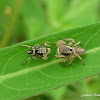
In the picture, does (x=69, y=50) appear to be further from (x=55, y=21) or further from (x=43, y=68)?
(x=55, y=21)

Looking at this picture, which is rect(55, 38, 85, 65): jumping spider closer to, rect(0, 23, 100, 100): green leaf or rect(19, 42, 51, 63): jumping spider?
rect(0, 23, 100, 100): green leaf

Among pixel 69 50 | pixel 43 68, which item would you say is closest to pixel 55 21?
pixel 69 50

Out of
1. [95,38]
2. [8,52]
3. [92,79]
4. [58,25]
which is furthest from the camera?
[92,79]

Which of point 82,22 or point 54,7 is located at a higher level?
point 54,7

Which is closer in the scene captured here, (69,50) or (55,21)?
(69,50)

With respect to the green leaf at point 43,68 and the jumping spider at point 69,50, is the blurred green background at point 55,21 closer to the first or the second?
the jumping spider at point 69,50

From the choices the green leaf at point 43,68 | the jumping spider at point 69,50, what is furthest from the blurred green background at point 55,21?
the green leaf at point 43,68

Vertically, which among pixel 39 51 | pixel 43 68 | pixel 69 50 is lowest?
pixel 43 68

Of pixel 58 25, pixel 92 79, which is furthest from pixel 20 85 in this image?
pixel 92 79

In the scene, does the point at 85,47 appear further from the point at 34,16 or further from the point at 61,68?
the point at 34,16
